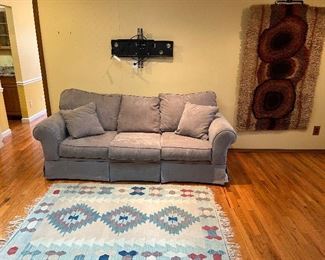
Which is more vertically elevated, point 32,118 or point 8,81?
point 8,81

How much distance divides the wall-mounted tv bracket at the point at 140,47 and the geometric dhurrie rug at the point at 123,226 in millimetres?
1714

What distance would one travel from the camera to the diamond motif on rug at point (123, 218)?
218 centimetres

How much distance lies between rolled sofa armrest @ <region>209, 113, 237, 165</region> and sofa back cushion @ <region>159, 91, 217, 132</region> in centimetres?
54

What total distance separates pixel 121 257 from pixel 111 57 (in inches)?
98.2

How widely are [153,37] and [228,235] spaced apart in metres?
2.49

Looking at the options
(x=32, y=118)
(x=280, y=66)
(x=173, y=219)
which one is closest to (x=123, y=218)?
(x=173, y=219)

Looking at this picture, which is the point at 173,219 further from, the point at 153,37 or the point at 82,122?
the point at 153,37

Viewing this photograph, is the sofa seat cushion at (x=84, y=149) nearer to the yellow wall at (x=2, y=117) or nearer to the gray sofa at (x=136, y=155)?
the gray sofa at (x=136, y=155)

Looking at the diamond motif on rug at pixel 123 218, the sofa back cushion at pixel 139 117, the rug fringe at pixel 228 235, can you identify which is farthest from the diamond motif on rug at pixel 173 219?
the sofa back cushion at pixel 139 117

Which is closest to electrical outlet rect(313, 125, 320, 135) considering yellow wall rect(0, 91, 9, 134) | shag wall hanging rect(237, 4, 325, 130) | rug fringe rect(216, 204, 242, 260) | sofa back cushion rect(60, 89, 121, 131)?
shag wall hanging rect(237, 4, 325, 130)

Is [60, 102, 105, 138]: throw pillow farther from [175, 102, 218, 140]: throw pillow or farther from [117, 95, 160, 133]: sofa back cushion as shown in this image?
[175, 102, 218, 140]: throw pillow

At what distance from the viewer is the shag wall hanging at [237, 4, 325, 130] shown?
3268 millimetres

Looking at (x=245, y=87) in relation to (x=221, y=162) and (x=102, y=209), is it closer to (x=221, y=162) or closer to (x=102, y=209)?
(x=221, y=162)

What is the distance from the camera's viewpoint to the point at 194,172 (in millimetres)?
2840
